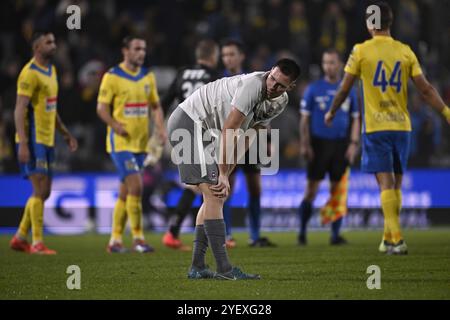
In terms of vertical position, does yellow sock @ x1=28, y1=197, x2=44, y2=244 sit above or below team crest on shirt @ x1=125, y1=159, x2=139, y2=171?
below

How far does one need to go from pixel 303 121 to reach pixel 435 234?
288cm

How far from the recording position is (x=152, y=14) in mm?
20312

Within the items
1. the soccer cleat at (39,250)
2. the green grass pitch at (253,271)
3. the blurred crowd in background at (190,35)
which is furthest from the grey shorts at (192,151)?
the blurred crowd in background at (190,35)

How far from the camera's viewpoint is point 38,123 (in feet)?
35.8

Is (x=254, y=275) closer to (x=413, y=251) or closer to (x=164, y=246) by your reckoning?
(x=413, y=251)

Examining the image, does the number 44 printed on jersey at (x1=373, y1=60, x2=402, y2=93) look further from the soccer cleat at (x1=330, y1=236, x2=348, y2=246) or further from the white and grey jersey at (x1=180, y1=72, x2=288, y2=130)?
the soccer cleat at (x1=330, y1=236, x2=348, y2=246)

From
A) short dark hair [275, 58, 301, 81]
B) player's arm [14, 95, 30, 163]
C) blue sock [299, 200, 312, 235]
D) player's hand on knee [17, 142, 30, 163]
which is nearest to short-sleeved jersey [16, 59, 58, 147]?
player's arm [14, 95, 30, 163]

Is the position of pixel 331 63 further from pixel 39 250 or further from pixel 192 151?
pixel 192 151

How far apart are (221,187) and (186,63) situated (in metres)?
12.3

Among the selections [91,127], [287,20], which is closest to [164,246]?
[91,127]

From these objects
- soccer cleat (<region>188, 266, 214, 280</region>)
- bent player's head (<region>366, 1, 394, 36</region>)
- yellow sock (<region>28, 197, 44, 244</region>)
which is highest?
bent player's head (<region>366, 1, 394, 36</region>)

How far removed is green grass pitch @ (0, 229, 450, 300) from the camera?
6.84m

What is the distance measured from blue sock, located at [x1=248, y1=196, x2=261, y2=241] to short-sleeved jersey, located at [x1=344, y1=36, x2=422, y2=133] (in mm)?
2701
